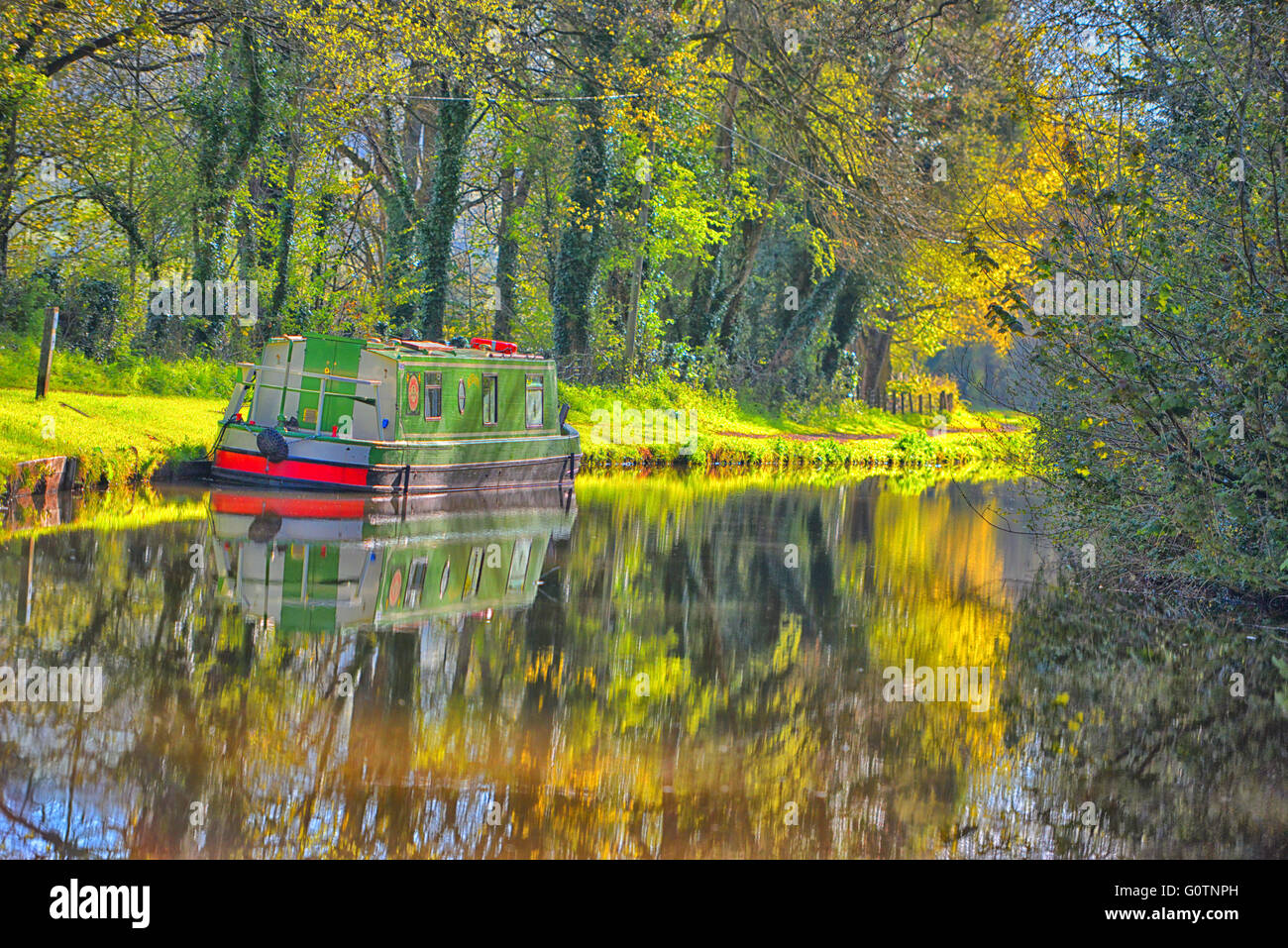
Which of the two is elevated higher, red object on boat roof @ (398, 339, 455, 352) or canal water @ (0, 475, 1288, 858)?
red object on boat roof @ (398, 339, 455, 352)

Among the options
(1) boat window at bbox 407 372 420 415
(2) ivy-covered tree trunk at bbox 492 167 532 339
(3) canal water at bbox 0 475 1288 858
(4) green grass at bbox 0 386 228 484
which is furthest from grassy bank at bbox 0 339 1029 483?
(2) ivy-covered tree trunk at bbox 492 167 532 339

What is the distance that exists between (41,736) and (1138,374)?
815 cm

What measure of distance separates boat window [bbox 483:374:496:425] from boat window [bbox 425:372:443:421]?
3.44 feet

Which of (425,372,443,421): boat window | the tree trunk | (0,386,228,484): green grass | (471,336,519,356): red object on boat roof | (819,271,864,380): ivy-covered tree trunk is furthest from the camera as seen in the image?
(819,271,864,380): ivy-covered tree trunk

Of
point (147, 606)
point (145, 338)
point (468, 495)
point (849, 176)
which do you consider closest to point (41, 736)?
point (147, 606)

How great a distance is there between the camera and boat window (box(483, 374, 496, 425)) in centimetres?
1902

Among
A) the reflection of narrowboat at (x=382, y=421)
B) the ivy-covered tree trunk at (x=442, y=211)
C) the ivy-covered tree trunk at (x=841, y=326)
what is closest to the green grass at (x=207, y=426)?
the reflection of narrowboat at (x=382, y=421)

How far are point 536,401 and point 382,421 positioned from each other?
375cm

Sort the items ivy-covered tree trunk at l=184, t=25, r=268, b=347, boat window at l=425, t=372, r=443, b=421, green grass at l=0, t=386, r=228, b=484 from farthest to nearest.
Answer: ivy-covered tree trunk at l=184, t=25, r=268, b=347 → boat window at l=425, t=372, r=443, b=421 → green grass at l=0, t=386, r=228, b=484

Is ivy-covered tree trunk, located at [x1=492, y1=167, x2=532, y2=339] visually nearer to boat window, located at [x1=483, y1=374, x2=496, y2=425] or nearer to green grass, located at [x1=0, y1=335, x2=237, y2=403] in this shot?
green grass, located at [x1=0, y1=335, x2=237, y2=403]

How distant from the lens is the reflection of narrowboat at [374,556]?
9.98 meters

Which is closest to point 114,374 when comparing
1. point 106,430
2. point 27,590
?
point 106,430

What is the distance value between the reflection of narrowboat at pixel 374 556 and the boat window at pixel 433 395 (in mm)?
1104

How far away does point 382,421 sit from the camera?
1695cm
